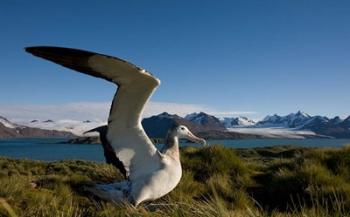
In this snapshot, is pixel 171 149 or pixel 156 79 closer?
pixel 156 79

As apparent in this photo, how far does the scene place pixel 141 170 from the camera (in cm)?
652

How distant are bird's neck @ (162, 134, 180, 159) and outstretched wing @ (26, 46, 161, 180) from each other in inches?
17.3

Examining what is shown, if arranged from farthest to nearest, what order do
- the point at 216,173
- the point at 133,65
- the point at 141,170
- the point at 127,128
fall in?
1. the point at 216,173
2. the point at 141,170
3. the point at 127,128
4. the point at 133,65

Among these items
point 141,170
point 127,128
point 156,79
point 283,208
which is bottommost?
point 283,208

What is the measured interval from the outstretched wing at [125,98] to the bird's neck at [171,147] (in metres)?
0.44

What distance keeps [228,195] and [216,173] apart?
77.1 inches

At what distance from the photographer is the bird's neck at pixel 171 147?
270 inches

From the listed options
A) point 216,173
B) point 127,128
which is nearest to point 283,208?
point 216,173

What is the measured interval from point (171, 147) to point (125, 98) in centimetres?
167

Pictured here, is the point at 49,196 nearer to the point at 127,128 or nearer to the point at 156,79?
the point at 127,128

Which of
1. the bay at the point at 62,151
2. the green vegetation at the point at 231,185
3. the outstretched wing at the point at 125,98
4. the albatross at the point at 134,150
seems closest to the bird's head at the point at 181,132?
the albatross at the point at 134,150

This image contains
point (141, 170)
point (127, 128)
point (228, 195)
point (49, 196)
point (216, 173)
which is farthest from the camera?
point (216, 173)

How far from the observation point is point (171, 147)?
702 cm

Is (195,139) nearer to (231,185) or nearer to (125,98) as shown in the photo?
(231,185)
